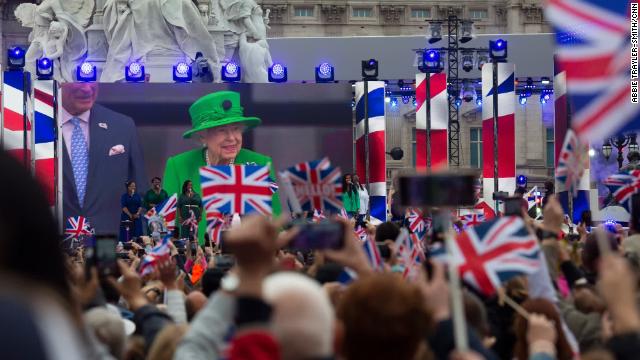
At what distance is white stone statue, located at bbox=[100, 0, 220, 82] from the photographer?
2533cm

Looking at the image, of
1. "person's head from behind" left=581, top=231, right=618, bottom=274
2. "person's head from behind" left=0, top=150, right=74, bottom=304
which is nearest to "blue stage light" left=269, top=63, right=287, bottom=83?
"person's head from behind" left=581, top=231, right=618, bottom=274

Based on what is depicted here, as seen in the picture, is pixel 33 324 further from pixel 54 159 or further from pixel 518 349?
pixel 54 159

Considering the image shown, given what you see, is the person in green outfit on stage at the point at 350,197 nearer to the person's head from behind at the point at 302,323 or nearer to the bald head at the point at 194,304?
the bald head at the point at 194,304

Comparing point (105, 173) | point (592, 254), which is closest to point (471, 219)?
point (592, 254)

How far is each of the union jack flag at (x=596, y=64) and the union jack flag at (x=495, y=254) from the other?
70 centimetres

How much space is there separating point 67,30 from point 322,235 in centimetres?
2268

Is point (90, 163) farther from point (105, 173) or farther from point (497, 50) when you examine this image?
point (497, 50)

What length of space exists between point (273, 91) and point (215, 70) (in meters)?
1.63

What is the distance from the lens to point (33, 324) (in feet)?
4.23

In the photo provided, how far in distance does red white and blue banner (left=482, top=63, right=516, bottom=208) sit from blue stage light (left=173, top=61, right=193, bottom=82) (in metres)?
6.57

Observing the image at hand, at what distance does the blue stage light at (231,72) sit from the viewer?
24.5 metres

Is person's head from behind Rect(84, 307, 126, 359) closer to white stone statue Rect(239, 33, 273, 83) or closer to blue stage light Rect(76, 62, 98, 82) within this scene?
blue stage light Rect(76, 62, 98, 82)

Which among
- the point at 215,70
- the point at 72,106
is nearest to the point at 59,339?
the point at 72,106

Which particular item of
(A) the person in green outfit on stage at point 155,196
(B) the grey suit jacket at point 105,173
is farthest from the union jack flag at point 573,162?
(B) the grey suit jacket at point 105,173
